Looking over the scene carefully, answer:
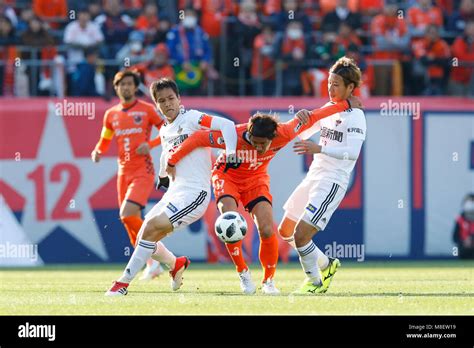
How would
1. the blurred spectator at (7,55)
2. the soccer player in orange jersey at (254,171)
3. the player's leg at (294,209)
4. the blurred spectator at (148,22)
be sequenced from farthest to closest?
the blurred spectator at (148,22) → the blurred spectator at (7,55) → the player's leg at (294,209) → the soccer player in orange jersey at (254,171)

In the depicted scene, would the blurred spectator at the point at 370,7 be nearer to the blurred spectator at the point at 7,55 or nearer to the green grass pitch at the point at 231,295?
the blurred spectator at the point at 7,55

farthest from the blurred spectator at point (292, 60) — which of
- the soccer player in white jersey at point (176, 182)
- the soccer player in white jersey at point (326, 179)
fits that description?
the soccer player in white jersey at point (176, 182)

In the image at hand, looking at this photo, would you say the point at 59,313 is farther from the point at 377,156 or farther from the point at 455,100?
the point at 455,100

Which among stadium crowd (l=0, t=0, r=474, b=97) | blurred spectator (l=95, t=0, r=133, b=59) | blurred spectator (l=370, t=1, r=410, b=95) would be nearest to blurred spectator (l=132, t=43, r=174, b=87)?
stadium crowd (l=0, t=0, r=474, b=97)

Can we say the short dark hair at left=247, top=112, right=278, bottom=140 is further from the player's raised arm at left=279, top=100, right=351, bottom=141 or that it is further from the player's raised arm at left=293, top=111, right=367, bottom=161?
the player's raised arm at left=293, top=111, right=367, bottom=161

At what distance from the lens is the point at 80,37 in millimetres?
21344

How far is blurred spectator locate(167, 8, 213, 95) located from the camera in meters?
21.3

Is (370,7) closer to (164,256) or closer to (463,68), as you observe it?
(463,68)

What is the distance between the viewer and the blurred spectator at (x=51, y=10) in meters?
22.3

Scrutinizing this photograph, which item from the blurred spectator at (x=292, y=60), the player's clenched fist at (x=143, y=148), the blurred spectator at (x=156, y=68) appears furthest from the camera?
the blurred spectator at (x=292, y=60)

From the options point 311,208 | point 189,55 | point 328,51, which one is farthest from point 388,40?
point 311,208

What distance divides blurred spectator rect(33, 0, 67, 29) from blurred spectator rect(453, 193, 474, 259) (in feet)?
28.6

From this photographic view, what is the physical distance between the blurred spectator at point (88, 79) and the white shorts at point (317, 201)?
29.8ft

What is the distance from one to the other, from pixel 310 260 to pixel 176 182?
1.70 m
